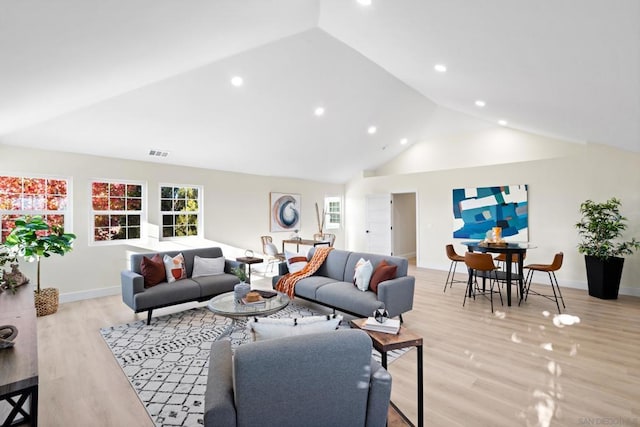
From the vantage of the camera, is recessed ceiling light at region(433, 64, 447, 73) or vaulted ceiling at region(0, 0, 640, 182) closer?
vaulted ceiling at region(0, 0, 640, 182)

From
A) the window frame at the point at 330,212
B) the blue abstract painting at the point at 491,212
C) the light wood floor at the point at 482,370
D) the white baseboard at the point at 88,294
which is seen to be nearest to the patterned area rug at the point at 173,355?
the light wood floor at the point at 482,370

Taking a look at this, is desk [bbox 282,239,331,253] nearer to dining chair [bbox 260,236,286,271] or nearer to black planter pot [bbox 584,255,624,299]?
dining chair [bbox 260,236,286,271]

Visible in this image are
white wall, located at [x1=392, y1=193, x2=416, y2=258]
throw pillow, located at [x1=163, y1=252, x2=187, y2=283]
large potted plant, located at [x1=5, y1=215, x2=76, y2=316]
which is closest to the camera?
large potted plant, located at [x1=5, y1=215, x2=76, y2=316]

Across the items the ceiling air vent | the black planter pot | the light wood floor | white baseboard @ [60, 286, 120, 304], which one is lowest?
the light wood floor

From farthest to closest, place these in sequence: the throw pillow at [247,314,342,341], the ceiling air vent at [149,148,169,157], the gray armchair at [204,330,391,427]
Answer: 1. the ceiling air vent at [149,148,169,157]
2. the throw pillow at [247,314,342,341]
3. the gray armchair at [204,330,391,427]

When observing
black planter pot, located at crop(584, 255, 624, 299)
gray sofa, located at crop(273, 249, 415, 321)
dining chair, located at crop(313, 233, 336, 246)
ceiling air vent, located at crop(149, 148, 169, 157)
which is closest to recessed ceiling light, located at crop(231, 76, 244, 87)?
ceiling air vent, located at crop(149, 148, 169, 157)

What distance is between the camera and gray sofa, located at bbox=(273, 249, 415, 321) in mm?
3549

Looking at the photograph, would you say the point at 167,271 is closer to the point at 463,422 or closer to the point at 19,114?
the point at 19,114

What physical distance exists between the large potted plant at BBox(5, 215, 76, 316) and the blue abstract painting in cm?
708

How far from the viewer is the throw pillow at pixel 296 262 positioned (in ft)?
16.2

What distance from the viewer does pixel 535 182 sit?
623 centimetres

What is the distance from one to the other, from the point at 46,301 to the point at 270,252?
143 inches

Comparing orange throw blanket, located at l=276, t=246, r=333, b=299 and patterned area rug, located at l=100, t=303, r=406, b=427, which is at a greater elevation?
orange throw blanket, located at l=276, t=246, r=333, b=299

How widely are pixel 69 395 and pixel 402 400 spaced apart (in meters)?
2.49
